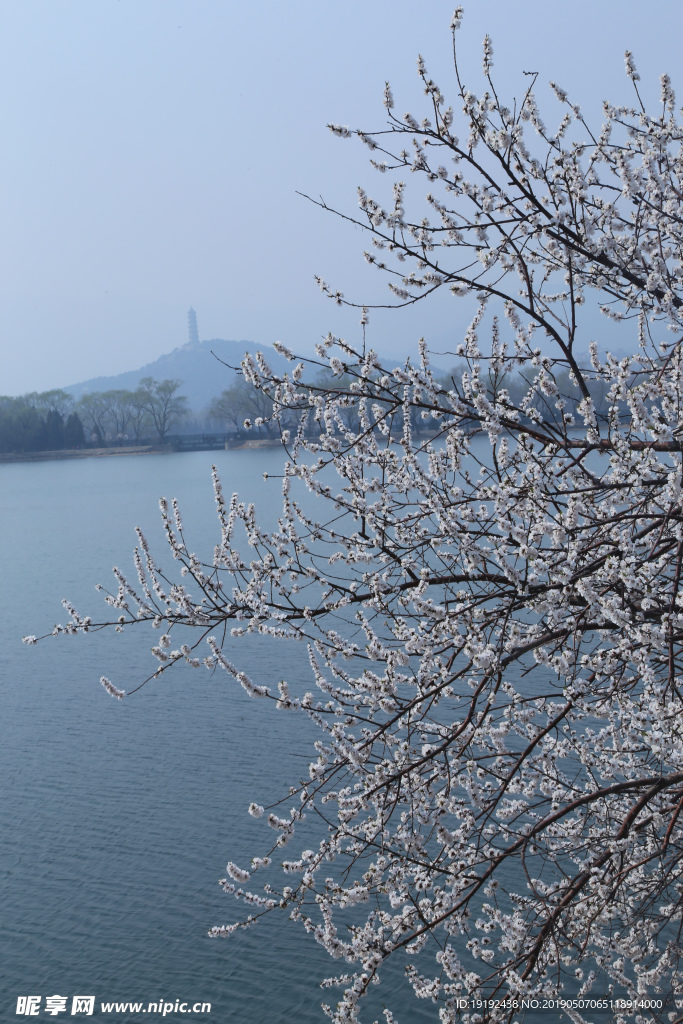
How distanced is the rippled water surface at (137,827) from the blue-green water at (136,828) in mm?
20

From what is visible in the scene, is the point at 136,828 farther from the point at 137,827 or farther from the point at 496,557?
the point at 496,557

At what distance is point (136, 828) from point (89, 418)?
125750 millimetres

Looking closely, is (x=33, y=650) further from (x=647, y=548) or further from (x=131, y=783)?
(x=647, y=548)

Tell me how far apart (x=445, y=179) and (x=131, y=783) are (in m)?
10.5

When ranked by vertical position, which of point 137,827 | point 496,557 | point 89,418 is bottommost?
point 137,827

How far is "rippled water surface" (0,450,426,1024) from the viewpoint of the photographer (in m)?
8.73

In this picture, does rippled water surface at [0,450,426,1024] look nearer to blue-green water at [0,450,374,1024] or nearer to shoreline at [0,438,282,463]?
blue-green water at [0,450,374,1024]

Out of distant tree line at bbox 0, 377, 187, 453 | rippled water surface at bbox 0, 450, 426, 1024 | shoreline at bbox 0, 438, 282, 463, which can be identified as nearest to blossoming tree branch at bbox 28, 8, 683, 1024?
rippled water surface at bbox 0, 450, 426, 1024

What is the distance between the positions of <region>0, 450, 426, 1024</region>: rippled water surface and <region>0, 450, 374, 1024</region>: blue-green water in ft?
0.07

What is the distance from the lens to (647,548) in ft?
13.9

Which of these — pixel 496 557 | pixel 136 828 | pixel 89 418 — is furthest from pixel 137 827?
pixel 89 418

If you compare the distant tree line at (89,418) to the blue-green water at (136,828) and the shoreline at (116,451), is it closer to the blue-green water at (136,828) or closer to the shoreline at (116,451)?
the shoreline at (116,451)

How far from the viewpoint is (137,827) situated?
1137 cm

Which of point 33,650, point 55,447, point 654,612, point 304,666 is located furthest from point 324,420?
point 55,447
